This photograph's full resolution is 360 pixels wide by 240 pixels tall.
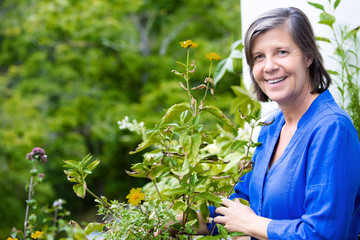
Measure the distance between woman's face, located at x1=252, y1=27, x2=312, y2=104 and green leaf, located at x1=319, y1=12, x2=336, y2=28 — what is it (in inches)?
21.8

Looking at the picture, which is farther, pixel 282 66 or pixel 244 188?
pixel 244 188

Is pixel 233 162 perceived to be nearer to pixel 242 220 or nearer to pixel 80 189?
pixel 242 220

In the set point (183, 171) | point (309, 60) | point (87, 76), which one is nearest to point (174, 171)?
point (183, 171)

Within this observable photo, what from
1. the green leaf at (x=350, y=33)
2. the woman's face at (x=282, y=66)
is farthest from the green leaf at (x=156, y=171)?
the green leaf at (x=350, y=33)

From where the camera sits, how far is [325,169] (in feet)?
3.84

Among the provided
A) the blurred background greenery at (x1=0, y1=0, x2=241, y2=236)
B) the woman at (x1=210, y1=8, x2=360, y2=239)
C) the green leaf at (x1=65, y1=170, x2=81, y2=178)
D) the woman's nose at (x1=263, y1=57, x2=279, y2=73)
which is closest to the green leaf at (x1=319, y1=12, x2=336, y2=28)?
the woman at (x1=210, y1=8, x2=360, y2=239)

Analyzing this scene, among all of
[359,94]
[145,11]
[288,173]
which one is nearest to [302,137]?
[288,173]

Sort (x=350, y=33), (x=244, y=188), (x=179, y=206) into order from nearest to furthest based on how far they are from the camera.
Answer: (x=179, y=206) < (x=244, y=188) < (x=350, y=33)

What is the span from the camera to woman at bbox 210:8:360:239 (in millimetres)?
1155

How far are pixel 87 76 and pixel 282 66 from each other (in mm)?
9279

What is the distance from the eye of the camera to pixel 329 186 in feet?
3.76

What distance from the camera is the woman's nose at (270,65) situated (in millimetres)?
1340

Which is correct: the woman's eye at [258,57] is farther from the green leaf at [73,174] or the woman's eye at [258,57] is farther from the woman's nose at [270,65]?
the green leaf at [73,174]

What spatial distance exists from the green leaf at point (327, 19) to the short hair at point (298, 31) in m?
0.52
